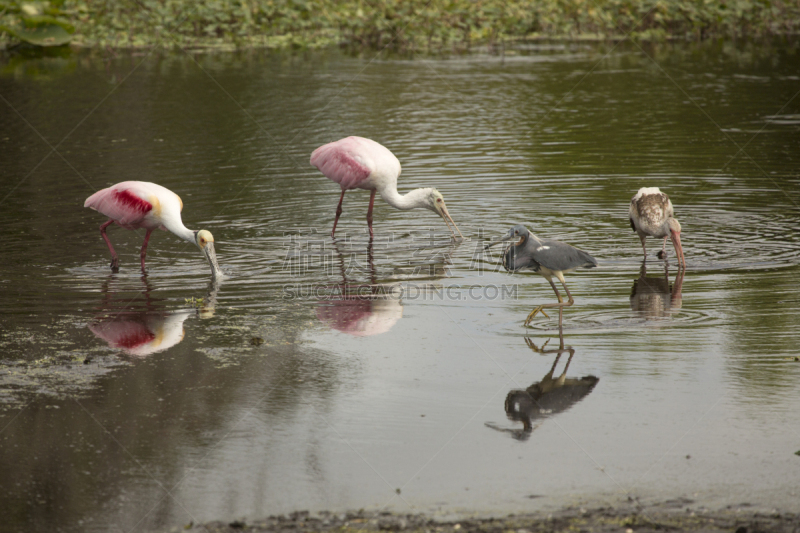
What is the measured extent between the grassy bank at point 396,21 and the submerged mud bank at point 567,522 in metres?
27.8

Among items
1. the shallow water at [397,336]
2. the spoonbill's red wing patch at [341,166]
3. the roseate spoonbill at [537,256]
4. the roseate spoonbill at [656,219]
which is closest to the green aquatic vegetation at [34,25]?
the shallow water at [397,336]

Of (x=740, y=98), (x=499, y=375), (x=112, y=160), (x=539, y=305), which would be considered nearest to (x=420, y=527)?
(x=499, y=375)

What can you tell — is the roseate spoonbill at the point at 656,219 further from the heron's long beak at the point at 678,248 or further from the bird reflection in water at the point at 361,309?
the bird reflection in water at the point at 361,309

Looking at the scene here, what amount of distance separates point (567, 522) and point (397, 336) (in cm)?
286

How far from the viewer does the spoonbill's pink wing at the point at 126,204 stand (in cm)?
880

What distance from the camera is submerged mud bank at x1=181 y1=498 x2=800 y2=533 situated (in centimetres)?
400

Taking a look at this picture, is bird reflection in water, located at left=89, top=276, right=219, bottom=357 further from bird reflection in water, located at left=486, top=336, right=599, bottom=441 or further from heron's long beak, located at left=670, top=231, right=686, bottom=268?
heron's long beak, located at left=670, top=231, right=686, bottom=268

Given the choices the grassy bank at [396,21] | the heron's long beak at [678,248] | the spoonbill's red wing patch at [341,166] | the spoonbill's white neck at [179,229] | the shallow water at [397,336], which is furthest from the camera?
the grassy bank at [396,21]

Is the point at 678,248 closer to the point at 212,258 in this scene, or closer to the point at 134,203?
the point at 212,258

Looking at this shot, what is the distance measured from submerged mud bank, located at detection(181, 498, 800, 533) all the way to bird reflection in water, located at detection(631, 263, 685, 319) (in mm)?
3056

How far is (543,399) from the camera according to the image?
216 inches

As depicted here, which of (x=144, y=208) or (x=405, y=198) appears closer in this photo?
(x=144, y=208)

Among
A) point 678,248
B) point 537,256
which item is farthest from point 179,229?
point 678,248

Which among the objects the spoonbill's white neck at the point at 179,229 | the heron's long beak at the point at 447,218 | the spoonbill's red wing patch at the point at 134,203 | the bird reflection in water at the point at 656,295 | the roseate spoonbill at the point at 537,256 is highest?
the roseate spoonbill at the point at 537,256
